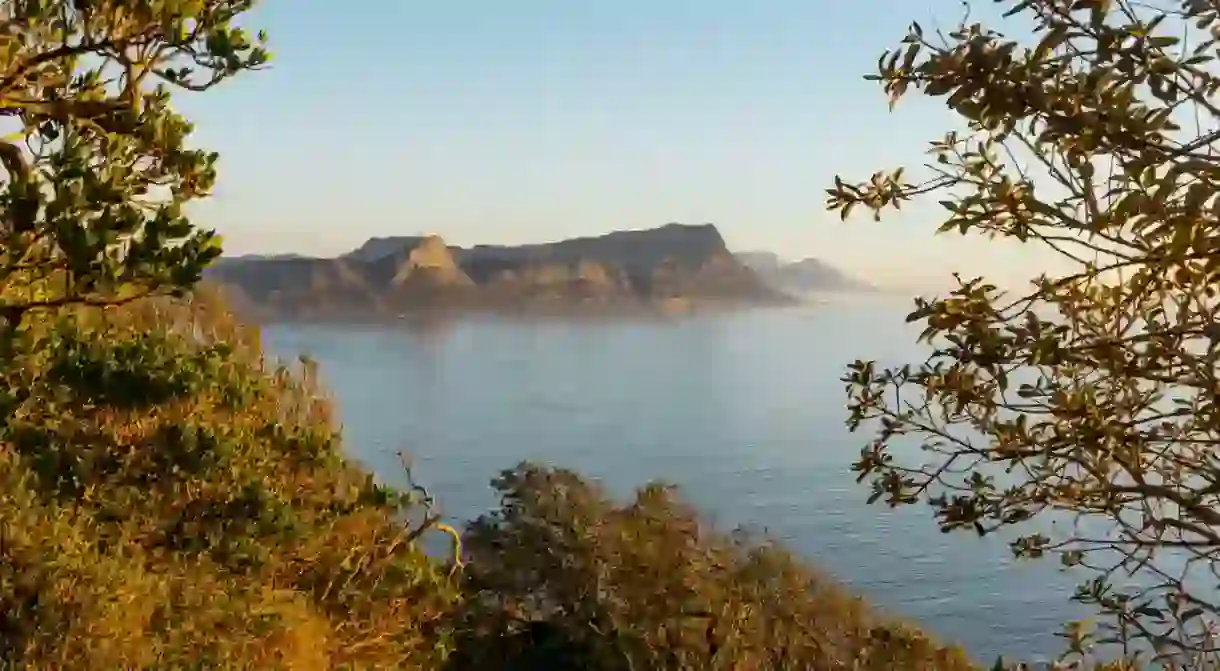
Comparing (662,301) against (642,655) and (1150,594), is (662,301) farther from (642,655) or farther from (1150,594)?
(1150,594)

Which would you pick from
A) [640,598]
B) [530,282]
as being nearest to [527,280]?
[530,282]

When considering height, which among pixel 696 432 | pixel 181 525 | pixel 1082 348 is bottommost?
pixel 696 432

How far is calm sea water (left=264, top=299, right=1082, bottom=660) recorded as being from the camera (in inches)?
684

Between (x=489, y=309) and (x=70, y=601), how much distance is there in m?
52.9

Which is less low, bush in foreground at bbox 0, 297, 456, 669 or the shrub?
bush in foreground at bbox 0, 297, 456, 669

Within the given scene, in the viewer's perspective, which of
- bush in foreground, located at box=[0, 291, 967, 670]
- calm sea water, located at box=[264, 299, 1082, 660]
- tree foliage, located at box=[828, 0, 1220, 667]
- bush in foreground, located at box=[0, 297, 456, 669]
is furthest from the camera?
calm sea water, located at box=[264, 299, 1082, 660]

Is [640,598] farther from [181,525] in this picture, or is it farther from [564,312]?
[564,312]

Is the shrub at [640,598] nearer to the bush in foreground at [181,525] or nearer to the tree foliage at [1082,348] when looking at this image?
the bush in foreground at [181,525]

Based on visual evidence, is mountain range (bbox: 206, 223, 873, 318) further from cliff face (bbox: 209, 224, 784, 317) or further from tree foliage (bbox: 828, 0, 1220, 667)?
tree foliage (bbox: 828, 0, 1220, 667)

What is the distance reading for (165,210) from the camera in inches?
131

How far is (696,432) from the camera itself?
34781 millimetres

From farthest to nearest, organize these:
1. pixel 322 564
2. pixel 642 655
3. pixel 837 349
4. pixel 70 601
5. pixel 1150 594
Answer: pixel 837 349 → pixel 642 655 → pixel 322 564 → pixel 70 601 → pixel 1150 594

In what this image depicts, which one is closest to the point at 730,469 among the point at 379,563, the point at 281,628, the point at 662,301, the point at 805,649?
the point at 805,649

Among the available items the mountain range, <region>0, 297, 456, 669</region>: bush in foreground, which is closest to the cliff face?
the mountain range
